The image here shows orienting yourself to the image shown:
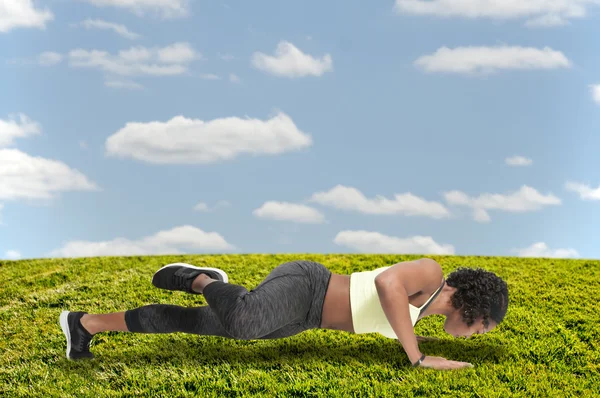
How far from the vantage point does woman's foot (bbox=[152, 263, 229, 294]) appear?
425 centimetres

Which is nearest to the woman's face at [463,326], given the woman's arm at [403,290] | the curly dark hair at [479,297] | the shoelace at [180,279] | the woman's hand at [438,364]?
the curly dark hair at [479,297]

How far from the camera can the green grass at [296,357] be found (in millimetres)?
4152

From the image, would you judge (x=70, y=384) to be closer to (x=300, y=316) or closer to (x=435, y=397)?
(x=300, y=316)

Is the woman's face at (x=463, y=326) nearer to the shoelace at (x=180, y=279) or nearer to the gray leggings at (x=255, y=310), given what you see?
the gray leggings at (x=255, y=310)

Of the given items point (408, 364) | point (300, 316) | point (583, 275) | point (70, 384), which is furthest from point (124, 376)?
point (583, 275)

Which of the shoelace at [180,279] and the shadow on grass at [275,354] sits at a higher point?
the shoelace at [180,279]

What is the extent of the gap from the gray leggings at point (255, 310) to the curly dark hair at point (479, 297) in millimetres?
930

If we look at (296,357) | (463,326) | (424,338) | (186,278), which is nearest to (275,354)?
(296,357)

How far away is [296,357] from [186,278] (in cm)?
113

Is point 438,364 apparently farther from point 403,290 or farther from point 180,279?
point 180,279

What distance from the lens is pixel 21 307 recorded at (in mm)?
6680

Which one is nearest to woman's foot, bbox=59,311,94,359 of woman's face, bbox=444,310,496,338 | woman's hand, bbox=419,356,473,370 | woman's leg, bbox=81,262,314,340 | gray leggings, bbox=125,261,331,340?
woman's leg, bbox=81,262,314,340

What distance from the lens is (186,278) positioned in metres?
4.29

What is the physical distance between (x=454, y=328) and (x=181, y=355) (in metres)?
2.19
